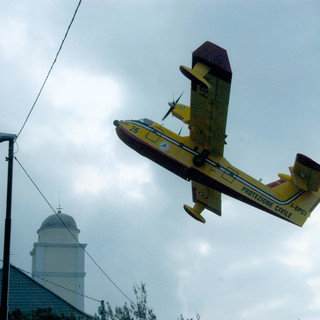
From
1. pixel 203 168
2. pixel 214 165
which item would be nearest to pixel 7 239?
pixel 203 168

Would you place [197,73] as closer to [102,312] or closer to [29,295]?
[102,312]

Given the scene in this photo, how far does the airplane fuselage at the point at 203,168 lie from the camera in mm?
28469

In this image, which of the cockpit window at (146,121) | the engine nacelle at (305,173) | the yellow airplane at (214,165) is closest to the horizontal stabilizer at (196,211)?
the yellow airplane at (214,165)

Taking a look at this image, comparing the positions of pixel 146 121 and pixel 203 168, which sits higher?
pixel 146 121

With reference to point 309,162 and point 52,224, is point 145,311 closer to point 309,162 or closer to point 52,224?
point 309,162

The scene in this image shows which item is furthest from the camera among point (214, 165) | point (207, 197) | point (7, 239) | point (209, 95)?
point (207, 197)

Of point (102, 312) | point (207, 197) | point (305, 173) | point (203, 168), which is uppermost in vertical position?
point (207, 197)

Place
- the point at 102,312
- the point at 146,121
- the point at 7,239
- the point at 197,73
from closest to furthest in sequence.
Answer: the point at 7,239 < the point at 102,312 < the point at 197,73 < the point at 146,121

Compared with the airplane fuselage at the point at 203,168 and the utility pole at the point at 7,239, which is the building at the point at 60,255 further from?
the utility pole at the point at 7,239

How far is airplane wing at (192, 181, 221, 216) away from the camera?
33750mm

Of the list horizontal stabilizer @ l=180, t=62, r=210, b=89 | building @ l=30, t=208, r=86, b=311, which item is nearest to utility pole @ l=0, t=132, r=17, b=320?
horizontal stabilizer @ l=180, t=62, r=210, b=89

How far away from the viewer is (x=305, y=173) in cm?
2872

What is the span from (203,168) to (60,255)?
4458cm

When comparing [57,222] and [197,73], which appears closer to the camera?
[197,73]
